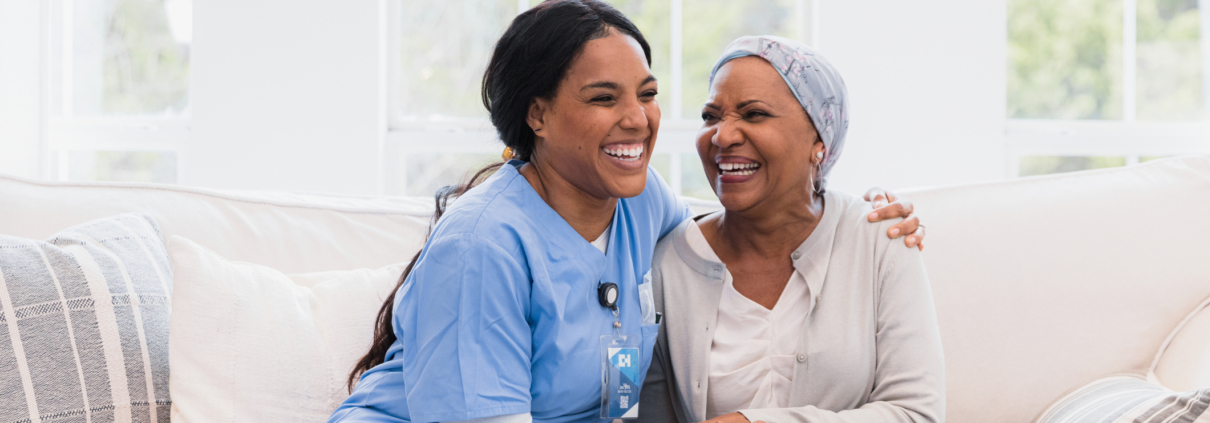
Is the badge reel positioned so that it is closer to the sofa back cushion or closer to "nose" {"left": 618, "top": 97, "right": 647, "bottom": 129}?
"nose" {"left": 618, "top": 97, "right": 647, "bottom": 129}

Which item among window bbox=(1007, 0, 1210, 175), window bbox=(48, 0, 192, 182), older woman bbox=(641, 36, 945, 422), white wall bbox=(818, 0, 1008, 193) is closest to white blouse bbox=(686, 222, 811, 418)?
older woman bbox=(641, 36, 945, 422)

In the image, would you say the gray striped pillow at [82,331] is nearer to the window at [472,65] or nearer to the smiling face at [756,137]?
the smiling face at [756,137]

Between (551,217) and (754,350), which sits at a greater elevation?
(551,217)

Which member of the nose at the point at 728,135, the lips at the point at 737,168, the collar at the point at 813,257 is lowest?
the collar at the point at 813,257

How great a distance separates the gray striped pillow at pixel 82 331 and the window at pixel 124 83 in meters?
2.12

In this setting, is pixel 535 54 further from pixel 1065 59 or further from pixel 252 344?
pixel 1065 59

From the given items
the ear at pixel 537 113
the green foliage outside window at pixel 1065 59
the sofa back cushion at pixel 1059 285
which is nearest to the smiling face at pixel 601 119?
the ear at pixel 537 113

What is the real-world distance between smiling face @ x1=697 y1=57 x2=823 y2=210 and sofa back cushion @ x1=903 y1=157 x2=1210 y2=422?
0.57 metres

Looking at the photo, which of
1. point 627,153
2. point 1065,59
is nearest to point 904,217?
point 627,153

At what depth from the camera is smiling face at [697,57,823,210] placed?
1.39 m

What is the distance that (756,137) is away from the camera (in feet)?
4.56

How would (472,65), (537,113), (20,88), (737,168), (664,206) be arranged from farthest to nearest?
(472,65) < (20,88) < (664,206) < (737,168) < (537,113)

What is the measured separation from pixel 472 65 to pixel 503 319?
235 centimetres

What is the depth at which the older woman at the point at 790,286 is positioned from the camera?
1372mm
